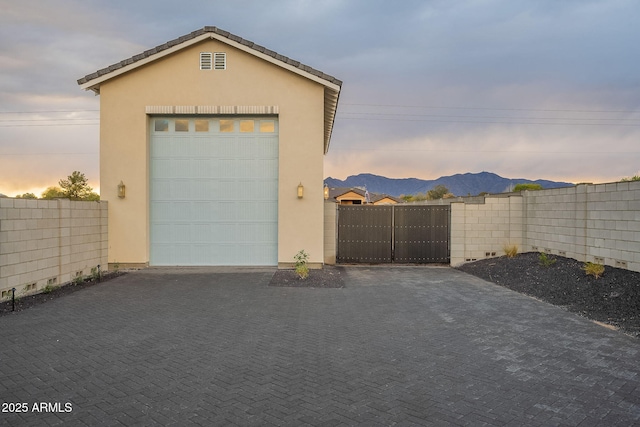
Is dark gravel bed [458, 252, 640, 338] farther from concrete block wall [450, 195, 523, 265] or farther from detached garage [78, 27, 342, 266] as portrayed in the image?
detached garage [78, 27, 342, 266]

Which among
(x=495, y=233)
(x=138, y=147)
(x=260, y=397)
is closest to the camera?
(x=260, y=397)

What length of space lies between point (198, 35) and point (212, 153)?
359cm

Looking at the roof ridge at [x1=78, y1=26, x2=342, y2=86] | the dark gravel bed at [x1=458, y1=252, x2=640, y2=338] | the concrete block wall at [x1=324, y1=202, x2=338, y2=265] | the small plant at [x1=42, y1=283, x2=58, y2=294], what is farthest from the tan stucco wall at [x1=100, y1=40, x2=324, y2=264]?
the dark gravel bed at [x1=458, y1=252, x2=640, y2=338]

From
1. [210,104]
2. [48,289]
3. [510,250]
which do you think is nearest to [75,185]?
[210,104]

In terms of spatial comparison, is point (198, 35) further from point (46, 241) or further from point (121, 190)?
point (46, 241)

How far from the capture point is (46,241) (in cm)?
865

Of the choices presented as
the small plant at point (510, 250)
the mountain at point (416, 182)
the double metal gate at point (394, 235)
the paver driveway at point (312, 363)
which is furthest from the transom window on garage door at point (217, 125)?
the mountain at point (416, 182)

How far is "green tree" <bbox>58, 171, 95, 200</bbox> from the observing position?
88.6 feet

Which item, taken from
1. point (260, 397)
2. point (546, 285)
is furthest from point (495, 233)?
point (260, 397)

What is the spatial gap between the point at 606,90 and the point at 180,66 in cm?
2067

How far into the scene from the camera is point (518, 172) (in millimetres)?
36188

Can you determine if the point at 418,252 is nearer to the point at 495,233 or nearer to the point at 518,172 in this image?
the point at 495,233

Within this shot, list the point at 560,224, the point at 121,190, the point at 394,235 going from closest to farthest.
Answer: the point at 560,224, the point at 121,190, the point at 394,235

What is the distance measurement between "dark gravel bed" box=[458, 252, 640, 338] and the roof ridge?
759cm
